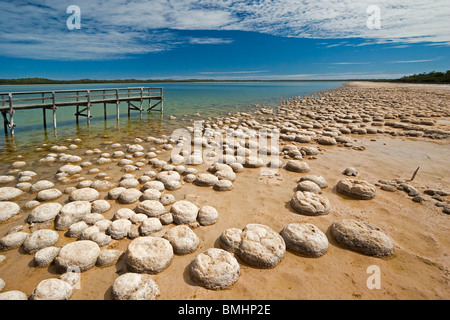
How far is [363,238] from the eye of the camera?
12.2 ft

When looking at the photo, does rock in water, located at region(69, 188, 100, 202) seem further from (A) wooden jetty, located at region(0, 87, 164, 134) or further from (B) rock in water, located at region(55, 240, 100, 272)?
(A) wooden jetty, located at region(0, 87, 164, 134)

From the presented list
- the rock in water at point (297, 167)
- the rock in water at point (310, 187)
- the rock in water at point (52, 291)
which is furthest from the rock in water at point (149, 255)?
the rock in water at point (297, 167)

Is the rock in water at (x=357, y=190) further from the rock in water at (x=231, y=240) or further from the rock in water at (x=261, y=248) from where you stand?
the rock in water at (x=231, y=240)

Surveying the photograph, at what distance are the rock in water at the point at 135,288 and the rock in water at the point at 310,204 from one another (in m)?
3.13

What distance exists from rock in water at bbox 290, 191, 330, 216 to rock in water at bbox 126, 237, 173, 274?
2733 mm

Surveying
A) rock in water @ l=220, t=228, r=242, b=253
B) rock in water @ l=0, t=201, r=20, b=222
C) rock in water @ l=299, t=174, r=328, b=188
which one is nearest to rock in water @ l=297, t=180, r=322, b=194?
rock in water @ l=299, t=174, r=328, b=188

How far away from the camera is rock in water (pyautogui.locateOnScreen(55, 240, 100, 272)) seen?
3.30 metres

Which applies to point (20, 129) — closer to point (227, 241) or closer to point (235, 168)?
point (235, 168)

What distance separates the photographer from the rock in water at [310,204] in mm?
4727

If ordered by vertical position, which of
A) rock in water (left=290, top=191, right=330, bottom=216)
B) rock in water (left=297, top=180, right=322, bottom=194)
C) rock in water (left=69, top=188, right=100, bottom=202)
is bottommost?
rock in water (left=69, top=188, right=100, bottom=202)

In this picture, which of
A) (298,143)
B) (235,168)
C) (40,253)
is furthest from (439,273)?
(298,143)

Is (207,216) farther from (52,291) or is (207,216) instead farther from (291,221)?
(52,291)
